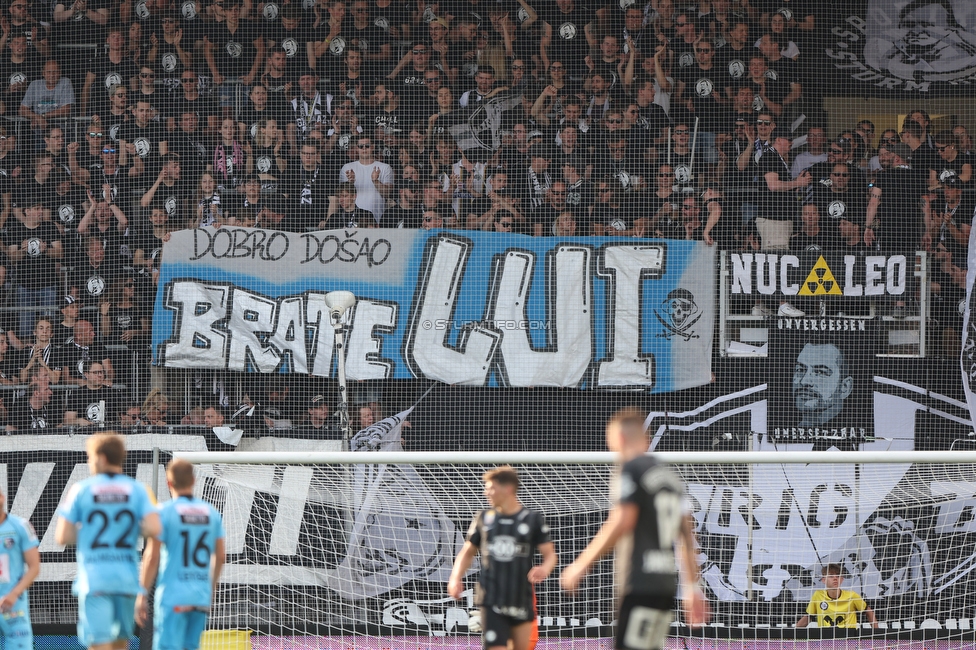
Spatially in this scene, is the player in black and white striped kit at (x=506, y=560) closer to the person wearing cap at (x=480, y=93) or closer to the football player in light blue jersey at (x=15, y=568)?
the football player in light blue jersey at (x=15, y=568)

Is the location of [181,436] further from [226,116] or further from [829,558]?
[829,558]

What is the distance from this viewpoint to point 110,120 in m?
13.2

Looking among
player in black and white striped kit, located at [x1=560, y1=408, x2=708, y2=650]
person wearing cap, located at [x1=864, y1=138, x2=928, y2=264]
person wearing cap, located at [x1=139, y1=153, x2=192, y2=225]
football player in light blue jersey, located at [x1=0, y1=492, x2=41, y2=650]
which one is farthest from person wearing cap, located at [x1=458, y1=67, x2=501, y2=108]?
player in black and white striped kit, located at [x1=560, y1=408, x2=708, y2=650]

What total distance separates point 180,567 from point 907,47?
10.6 m

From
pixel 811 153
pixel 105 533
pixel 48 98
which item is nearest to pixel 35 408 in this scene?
pixel 48 98

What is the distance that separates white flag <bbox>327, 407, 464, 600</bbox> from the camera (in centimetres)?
1069

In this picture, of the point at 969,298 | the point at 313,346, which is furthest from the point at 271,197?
the point at 969,298

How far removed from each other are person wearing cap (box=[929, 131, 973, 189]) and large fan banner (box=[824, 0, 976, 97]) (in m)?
1.04

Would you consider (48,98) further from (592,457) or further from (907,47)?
(907,47)

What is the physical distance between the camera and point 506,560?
712 centimetres

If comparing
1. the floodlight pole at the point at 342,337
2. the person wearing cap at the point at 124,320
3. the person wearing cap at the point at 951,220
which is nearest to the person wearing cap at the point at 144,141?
the person wearing cap at the point at 124,320

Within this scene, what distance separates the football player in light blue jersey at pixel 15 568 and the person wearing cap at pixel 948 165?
378 inches

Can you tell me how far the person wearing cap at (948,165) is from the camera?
40.4 feet

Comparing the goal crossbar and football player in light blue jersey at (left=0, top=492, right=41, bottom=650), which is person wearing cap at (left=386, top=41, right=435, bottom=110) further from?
football player in light blue jersey at (left=0, top=492, right=41, bottom=650)
